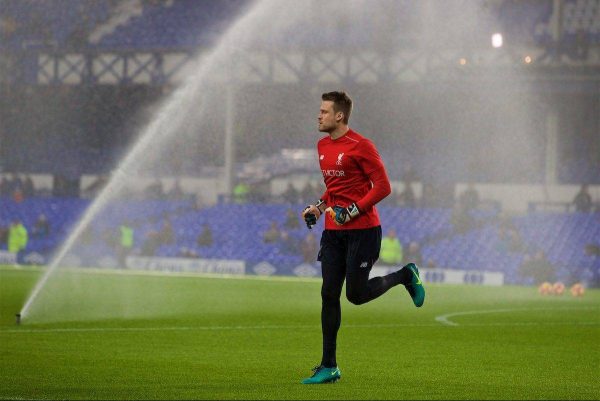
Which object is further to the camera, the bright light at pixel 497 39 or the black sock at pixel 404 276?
the bright light at pixel 497 39

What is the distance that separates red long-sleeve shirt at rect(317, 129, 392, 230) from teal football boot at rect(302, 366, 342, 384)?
1211 millimetres

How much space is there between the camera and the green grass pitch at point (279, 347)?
10219 mm

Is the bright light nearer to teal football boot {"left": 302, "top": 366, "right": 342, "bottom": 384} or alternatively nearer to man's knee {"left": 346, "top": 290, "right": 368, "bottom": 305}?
man's knee {"left": 346, "top": 290, "right": 368, "bottom": 305}

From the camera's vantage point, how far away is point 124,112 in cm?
5262

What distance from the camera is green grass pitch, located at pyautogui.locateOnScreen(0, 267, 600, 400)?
1022 centimetres

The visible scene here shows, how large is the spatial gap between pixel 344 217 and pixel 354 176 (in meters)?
0.44

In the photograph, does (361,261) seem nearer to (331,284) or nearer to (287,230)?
(331,284)

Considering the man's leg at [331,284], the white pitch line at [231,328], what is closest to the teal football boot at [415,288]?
the man's leg at [331,284]

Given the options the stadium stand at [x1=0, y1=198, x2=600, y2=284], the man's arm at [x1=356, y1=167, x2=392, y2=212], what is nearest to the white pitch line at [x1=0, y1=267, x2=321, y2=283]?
the stadium stand at [x1=0, y1=198, x2=600, y2=284]

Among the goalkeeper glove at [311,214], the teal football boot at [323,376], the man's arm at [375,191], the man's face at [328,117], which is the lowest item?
the teal football boot at [323,376]

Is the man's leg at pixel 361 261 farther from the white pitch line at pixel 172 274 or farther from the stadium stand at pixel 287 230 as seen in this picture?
the stadium stand at pixel 287 230

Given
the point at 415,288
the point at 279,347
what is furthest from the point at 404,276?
the point at 279,347

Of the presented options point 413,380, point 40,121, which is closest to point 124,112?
point 40,121

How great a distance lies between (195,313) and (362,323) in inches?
127
